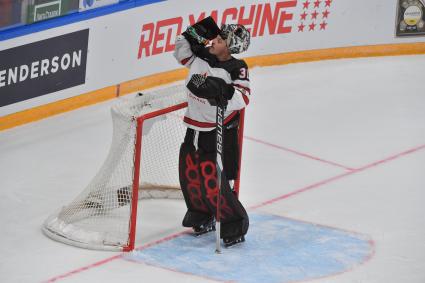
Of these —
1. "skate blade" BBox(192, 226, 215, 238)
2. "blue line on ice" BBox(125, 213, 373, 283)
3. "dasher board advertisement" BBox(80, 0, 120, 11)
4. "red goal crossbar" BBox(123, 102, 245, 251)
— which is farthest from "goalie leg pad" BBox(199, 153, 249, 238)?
"dasher board advertisement" BBox(80, 0, 120, 11)

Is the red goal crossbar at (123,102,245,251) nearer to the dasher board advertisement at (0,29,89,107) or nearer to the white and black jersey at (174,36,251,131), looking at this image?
the white and black jersey at (174,36,251,131)

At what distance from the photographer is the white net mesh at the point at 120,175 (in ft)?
20.1

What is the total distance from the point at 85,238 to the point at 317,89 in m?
3.80

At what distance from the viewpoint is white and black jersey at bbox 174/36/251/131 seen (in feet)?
19.3

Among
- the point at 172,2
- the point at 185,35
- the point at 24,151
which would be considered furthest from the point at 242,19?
the point at 185,35

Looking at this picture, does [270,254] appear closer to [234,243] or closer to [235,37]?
[234,243]

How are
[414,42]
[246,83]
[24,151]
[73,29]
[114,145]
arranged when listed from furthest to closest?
[414,42], [73,29], [24,151], [114,145], [246,83]

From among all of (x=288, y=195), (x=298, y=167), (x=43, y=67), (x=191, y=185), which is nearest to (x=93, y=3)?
(x=43, y=67)

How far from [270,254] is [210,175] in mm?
558

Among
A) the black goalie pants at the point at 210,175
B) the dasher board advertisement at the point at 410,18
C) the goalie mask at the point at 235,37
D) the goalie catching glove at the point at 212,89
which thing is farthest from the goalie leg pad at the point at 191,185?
the dasher board advertisement at the point at 410,18

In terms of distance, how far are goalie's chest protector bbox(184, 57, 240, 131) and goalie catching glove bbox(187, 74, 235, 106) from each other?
0.13 m

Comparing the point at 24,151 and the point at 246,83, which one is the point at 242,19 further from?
the point at 246,83

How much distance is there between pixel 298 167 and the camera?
758 cm

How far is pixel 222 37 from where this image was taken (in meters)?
5.98
